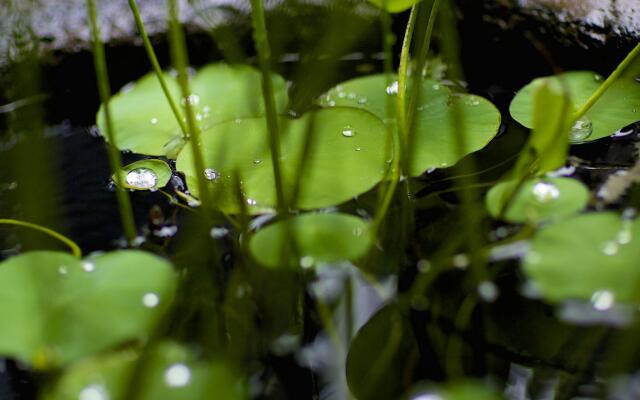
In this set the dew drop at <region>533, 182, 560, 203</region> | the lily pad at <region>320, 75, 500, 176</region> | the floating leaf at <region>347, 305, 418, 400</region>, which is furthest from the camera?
the lily pad at <region>320, 75, 500, 176</region>

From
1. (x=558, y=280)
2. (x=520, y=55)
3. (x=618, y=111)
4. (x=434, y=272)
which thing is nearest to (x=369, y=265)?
(x=434, y=272)

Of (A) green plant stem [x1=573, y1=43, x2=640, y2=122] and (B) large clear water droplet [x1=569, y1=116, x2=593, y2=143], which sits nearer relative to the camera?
(A) green plant stem [x1=573, y1=43, x2=640, y2=122]

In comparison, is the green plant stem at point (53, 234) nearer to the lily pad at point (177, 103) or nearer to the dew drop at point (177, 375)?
the lily pad at point (177, 103)

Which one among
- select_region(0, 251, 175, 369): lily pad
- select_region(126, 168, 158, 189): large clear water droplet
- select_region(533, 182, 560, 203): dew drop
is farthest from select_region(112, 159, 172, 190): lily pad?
select_region(533, 182, 560, 203): dew drop

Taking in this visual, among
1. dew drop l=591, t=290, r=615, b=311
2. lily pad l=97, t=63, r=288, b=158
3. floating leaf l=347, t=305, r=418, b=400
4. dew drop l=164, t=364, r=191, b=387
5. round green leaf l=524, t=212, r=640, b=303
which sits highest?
lily pad l=97, t=63, r=288, b=158

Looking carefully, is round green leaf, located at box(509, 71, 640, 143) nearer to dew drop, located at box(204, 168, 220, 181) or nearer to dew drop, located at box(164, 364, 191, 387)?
dew drop, located at box(204, 168, 220, 181)

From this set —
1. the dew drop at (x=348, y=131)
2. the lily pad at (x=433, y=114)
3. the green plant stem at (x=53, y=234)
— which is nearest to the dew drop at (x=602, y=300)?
the lily pad at (x=433, y=114)

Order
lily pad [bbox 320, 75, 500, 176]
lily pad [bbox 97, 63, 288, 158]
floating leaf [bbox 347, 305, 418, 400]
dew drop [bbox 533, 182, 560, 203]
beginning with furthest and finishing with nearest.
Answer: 1. lily pad [bbox 97, 63, 288, 158]
2. lily pad [bbox 320, 75, 500, 176]
3. dew drop [bbox 533, 182, 560, 203]
4. floating leaf [bbox 347, 305, 418, 400]
